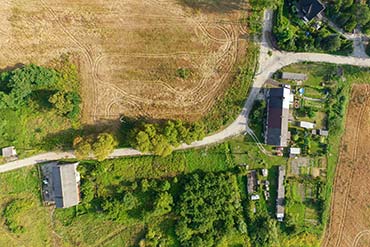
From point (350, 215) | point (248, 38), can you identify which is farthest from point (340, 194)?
point (248, 38)

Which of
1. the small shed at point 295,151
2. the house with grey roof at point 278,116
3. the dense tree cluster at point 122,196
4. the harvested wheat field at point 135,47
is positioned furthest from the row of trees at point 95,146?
the small shed at point 295,151

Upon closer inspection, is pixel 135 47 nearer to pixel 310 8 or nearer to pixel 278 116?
pixel 278 116

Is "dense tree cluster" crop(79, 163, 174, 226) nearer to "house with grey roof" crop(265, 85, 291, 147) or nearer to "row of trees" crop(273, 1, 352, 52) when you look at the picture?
A: "house with grey roof" crop(265, 85, 291, 147)

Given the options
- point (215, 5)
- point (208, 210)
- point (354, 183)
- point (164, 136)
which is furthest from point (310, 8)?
point (208, 210)

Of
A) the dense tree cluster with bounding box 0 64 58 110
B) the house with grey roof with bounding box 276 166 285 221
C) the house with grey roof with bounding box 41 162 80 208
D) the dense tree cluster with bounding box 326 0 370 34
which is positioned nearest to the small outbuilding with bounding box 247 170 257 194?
the house with grey roof with bounding box 276 166 285 221

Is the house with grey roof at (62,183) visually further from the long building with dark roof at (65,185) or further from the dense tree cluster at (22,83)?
the dense tree cluster at (22,83)
